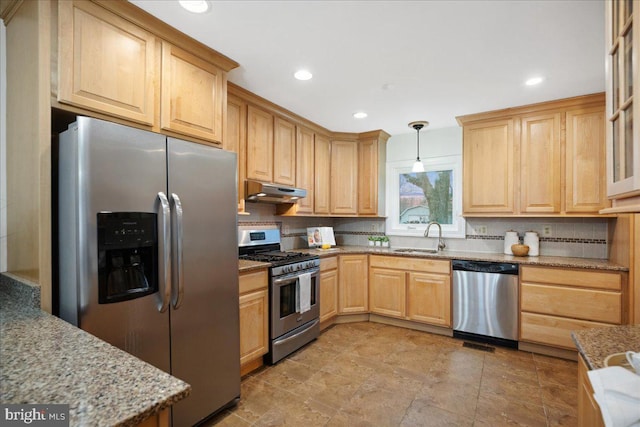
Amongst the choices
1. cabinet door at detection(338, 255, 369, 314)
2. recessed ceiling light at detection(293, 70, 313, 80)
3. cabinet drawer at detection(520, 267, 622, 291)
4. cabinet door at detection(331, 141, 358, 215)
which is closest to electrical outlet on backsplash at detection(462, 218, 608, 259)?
cabinet drawer at detection(520, 267, 622, 291)

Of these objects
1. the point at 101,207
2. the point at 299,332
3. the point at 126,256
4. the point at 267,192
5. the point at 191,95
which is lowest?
the point at 299,332

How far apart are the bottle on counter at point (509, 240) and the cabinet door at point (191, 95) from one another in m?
3.22

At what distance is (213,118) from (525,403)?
9.78ft

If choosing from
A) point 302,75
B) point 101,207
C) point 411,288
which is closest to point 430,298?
point 411,288

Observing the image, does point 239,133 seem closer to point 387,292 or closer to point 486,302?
point 387,292

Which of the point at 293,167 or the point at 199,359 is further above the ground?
the point at 293,167

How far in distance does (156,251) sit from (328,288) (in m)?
2.25

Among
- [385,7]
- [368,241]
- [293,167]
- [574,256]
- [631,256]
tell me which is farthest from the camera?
[368,241]

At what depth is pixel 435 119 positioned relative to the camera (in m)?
3.63

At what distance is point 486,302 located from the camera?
311cm

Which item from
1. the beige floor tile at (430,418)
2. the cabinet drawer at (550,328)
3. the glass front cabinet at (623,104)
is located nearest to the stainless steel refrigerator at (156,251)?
the beige floor tile at (430,418)

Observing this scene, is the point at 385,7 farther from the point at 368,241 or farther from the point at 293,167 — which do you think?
the point at 368,241

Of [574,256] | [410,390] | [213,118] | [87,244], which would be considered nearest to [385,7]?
[213,118]

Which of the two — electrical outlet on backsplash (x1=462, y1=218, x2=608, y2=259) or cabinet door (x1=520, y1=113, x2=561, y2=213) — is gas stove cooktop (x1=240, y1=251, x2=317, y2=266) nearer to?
electrical outlet on backsplash (x1=462, y1=218, x2=608, y2=259)
